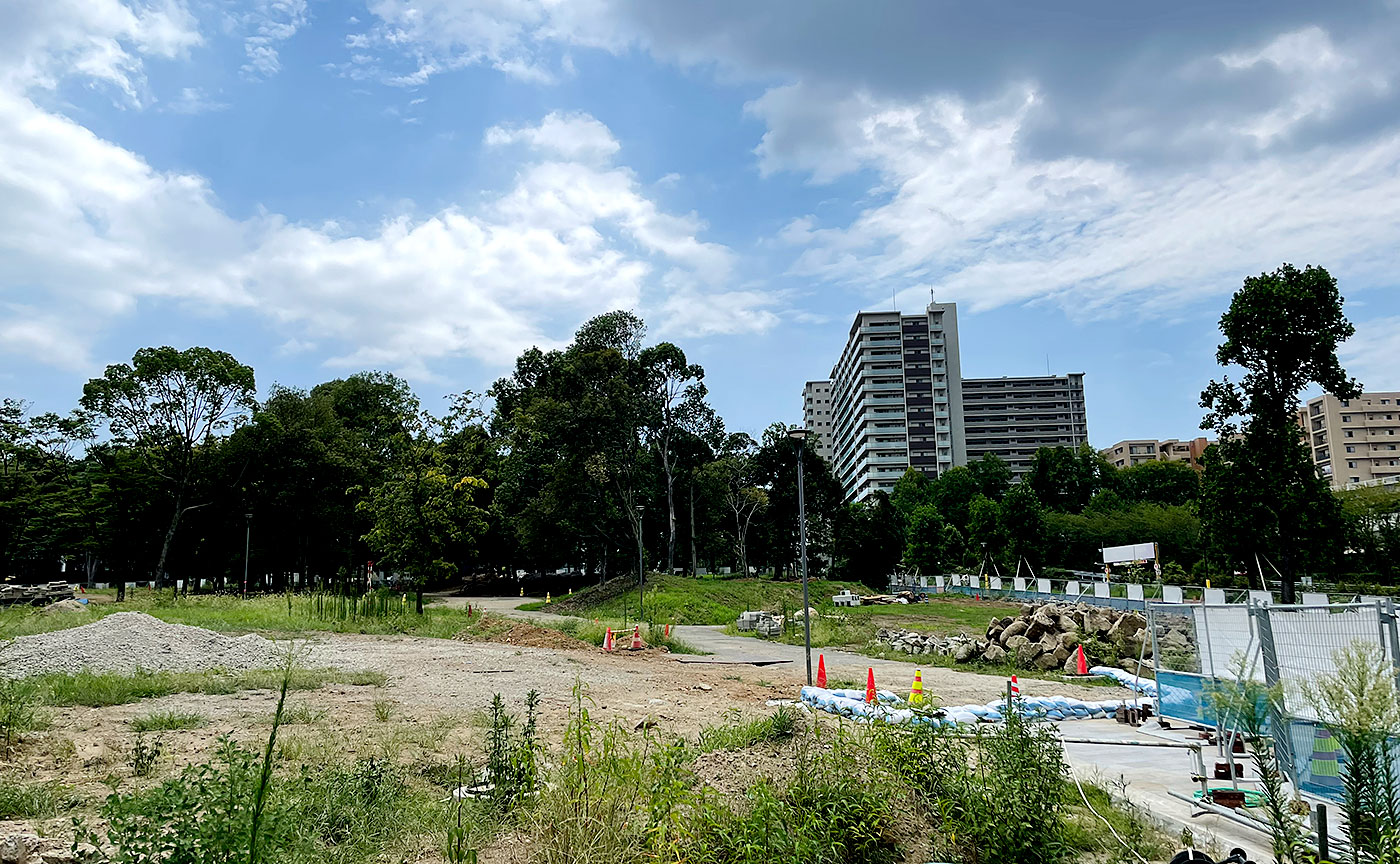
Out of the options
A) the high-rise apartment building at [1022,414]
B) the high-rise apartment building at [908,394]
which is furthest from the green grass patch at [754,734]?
the high-rise apartment building at [1022,414]

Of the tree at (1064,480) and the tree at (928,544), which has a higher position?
the tree at (1064,480)

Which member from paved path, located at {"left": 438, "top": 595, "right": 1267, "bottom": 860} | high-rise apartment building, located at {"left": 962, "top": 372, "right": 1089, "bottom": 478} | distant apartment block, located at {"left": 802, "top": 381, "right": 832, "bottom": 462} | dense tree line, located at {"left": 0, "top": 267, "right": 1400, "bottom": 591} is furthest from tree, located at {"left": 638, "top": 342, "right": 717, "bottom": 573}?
distant apartment block, located at {"left": 802, "top": 381, "right": 832, "bottom": 462}

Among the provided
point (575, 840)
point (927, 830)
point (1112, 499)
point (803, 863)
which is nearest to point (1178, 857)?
point (927, 830)

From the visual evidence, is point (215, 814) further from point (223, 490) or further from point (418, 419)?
point (223, 490)

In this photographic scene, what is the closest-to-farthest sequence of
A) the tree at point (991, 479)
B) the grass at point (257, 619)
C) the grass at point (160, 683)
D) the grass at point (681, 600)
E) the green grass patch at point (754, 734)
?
the green grass patch at point (754, 734) < the grass at point (160, 683) < the grass at point (257, 619) < the grass at point (681, 600) < the tree at point (991, 479)

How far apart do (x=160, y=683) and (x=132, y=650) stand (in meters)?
3.49

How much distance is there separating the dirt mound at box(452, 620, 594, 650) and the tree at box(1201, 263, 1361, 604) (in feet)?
79.5

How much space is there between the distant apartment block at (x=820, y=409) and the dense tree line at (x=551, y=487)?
87.2m

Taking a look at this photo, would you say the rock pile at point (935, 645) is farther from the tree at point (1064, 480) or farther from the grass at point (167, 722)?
the tree at point (1064, 480)

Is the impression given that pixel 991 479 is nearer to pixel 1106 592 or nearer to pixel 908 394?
pixel 908 394

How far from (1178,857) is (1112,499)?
7923cm

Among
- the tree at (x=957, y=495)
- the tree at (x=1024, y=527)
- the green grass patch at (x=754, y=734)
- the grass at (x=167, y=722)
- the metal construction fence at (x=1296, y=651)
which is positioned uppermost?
the tree at (x=957, y=495)

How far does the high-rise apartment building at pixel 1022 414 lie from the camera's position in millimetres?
134625

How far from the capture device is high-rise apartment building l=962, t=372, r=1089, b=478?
442ft
